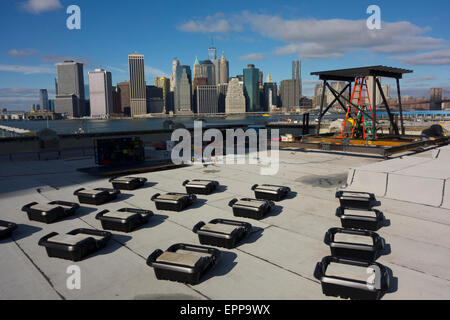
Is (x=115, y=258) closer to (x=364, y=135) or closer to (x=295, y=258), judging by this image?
(x=295, y=258)

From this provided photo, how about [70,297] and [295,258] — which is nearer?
[70,297]

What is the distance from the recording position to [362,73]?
25.0 meters

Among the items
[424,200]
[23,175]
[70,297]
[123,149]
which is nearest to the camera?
[70,297]

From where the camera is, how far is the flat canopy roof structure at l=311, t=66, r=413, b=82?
24580mm

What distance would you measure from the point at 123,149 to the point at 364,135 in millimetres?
19851

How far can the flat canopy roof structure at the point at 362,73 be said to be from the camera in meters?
24.6

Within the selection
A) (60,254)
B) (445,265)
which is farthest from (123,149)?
(445,265)

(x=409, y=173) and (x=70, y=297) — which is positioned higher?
(x=409, y=173)

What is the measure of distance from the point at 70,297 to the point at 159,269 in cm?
188

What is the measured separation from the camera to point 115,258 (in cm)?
865

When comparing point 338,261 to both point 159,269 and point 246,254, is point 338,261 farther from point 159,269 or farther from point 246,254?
point 159,269

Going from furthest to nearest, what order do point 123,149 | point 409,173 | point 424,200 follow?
1. point 123,149
2. point 409,173
3. point 424,200
